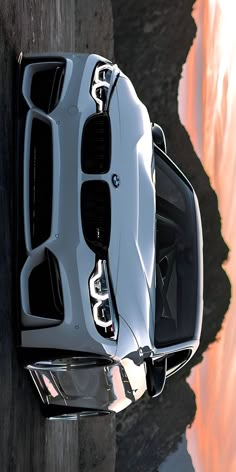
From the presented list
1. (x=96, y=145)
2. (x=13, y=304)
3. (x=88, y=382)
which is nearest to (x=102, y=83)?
(x=96, y=145)

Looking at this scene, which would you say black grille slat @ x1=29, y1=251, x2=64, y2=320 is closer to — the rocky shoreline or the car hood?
the car hood

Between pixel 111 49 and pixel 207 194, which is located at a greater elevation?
pixel 111 49

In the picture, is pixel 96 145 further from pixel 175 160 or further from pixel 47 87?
pixel 175 160

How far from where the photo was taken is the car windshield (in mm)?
4398

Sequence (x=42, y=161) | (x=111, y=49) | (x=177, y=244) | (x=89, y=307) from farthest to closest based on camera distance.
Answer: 1. (x=111, y=49)
2. (x=177, y=244)
3. (x=42, y=161)
4. (x=89, y=307)

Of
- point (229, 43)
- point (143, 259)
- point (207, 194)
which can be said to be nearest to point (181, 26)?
point (229, 43)

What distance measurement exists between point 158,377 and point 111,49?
4562mm

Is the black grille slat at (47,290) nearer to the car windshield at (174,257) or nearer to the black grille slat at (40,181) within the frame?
→ the black grille slat at (40,181)

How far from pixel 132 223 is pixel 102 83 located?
933 mm

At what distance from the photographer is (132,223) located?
13.4 ft

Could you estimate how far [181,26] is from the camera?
8445mm

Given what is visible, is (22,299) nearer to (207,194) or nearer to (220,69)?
(207,194)

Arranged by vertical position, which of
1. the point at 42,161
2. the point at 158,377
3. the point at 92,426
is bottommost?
the point at 92,426

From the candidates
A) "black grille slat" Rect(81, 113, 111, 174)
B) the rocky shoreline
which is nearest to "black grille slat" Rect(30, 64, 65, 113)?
"black grille slat" Rect(81, 113, 111, 174)
